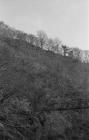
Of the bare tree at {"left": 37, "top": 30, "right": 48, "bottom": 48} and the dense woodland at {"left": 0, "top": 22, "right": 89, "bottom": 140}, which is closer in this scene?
the dense woodland at {"left": 0, "top": 22, "right": 89, "bottom": 140}

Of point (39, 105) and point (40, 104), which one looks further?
point (40, 104)

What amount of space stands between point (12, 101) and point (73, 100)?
886cm

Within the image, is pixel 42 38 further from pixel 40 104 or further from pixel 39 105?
pixel 39 105

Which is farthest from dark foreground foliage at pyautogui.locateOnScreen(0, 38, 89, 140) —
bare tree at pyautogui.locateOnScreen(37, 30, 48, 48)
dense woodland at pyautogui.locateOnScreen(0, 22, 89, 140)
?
bare tree at pyautogui.locateOnScreen(37, 30, 48, 48)

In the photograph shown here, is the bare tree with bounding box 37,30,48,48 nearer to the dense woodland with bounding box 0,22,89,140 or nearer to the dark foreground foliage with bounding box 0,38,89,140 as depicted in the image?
the dense woodland with bounding box 0,22,89,140

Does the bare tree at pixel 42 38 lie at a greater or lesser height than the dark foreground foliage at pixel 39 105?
greater

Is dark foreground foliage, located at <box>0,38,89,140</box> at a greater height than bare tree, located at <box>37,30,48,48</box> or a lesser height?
lesser

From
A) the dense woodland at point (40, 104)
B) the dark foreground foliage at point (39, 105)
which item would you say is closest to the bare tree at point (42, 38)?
the dense woodland at point (40, 104)

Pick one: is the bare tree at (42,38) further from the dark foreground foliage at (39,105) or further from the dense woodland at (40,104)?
the dark foreground foliage at (39,105)

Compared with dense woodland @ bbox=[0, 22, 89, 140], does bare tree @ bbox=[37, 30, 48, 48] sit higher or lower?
higher

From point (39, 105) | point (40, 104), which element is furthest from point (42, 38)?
point (39, 105)

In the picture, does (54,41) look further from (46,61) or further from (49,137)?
(49,137)

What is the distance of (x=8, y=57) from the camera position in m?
23.8

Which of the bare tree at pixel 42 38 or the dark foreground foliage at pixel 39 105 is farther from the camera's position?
the bare tree at pixel 42 38
